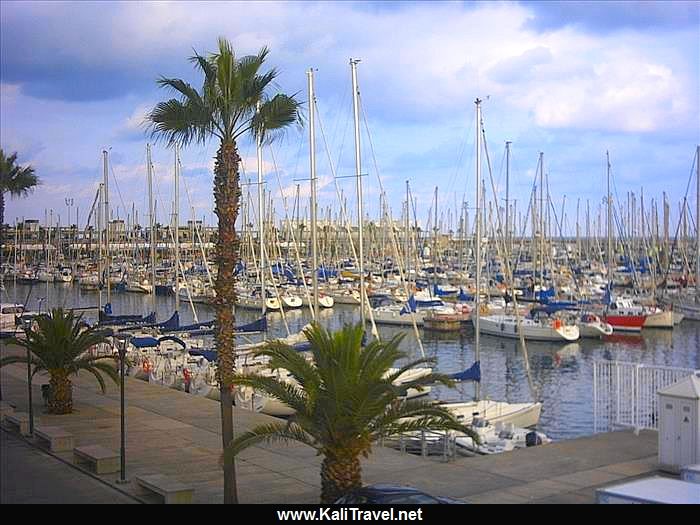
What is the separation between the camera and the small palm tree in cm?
3225

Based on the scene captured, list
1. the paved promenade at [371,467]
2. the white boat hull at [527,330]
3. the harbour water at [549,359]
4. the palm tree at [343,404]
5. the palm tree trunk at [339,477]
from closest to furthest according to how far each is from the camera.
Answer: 1. the palm tree trunk at [339,477]
2. the palm tree at [343,404]
3. the paved promenade at [371,467]
4. the harbour water at [549,359]
5. the white boat hull at [527,330]

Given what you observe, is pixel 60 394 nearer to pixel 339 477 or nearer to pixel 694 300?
pixel 339 477

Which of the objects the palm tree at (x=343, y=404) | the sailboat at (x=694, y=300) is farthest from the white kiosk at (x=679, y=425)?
the sailboat at (x=694, y=300)

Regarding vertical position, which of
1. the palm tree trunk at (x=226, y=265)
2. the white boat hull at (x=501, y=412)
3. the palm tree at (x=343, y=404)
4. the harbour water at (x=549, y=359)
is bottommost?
the harbour water at (x=549, y=359)

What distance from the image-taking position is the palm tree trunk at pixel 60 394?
72.2 ft

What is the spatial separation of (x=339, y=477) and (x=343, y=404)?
3.47ft

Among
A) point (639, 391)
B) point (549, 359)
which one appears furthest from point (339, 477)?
point (549, 359)

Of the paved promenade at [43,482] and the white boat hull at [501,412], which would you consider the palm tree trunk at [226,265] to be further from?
the white boat hull at [501,412]

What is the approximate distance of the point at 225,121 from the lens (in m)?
14.6

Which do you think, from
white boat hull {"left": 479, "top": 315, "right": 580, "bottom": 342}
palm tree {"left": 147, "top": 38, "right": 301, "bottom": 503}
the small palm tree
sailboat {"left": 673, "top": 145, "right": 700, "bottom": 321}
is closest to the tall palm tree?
the small palm tree

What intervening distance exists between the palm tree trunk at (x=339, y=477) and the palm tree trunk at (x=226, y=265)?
76.3 inches

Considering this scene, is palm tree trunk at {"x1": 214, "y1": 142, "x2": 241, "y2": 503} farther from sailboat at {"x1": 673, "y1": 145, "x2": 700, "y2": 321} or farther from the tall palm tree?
sailboat at {"x1": 673, "y1": 145, "x2": 700, "y2": 321}

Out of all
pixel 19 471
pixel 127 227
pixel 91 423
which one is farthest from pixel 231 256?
pixel 127 227

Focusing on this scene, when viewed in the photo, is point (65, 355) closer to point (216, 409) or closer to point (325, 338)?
point (216, 409)
